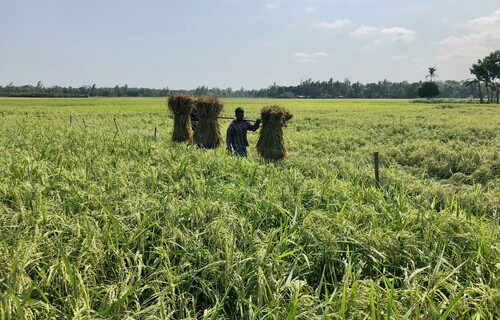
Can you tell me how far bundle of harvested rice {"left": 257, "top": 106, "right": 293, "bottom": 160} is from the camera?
6.04 m

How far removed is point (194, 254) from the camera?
206cm

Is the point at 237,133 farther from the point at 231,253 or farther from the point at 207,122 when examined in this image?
the point at 231,253

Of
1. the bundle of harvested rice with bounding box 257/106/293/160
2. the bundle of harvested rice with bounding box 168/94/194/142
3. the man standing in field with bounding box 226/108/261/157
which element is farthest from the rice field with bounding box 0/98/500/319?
the bundle of harvested rice with bounding box 168/94/194/142

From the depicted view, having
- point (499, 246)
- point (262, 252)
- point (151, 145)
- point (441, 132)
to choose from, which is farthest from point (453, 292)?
point (441, 132)

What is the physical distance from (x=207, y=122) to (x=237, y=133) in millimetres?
909

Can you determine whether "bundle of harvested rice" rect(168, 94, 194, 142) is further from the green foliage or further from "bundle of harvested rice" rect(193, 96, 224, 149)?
the green foliage

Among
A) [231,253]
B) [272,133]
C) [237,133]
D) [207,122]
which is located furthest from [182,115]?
[231,253]

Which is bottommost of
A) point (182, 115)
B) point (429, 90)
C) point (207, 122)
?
point (207, 122)

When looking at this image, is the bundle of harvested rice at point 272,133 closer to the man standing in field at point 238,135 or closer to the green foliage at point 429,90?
the man standing in field at point 238,135

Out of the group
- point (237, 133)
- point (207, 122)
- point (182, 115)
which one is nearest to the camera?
point (237, 133)

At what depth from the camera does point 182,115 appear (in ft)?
25.0

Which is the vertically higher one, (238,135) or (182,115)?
(182,115)

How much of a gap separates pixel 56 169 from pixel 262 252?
296 centimetres

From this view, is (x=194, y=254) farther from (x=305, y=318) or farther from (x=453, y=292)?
(x=453, y=292)
